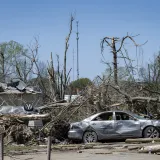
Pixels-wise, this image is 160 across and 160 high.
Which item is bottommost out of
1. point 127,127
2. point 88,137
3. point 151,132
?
point 88,137

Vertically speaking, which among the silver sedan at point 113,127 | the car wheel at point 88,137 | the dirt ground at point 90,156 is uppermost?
the silver sedan at point 113,127

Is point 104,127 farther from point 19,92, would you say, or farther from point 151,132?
point 19,92

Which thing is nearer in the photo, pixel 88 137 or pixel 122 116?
pixel 88 137

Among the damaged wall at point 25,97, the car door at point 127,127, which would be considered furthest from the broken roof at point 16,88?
the car door at point 127,127

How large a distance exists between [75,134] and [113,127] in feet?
6.44

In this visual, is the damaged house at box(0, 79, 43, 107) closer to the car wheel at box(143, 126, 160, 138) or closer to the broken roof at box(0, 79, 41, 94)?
the broken roof at box(0, 79, 41, 94)

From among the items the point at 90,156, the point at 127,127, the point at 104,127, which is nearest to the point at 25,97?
the point at 104,127

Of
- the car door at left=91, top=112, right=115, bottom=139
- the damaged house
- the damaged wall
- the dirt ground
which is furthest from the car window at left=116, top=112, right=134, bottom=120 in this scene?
the damaged house

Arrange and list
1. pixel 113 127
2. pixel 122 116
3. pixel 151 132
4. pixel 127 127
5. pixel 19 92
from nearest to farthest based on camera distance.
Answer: pixel 151 132 → pixel 127 127 → pixel 113 127 → pixel 122 116 → pixel 19 92

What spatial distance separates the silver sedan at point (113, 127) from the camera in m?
20.5

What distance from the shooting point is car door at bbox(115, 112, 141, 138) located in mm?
20578

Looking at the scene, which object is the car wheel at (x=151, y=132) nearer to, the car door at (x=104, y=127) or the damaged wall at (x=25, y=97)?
the car door at (x=104, y=127)

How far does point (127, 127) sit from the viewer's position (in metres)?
20.7

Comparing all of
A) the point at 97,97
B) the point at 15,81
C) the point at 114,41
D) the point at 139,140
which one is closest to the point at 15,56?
the point at 15,81
